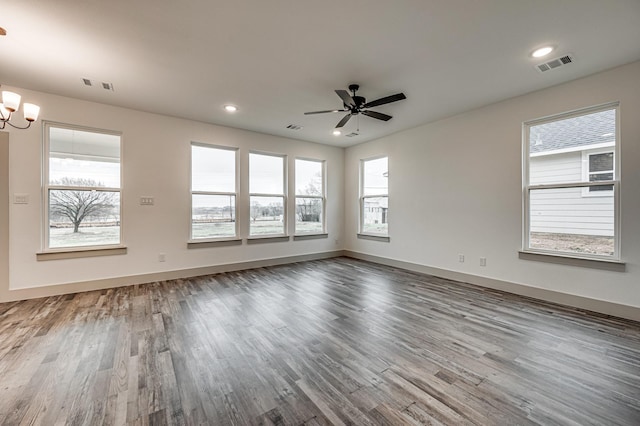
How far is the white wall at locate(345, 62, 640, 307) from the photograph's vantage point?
3.02m

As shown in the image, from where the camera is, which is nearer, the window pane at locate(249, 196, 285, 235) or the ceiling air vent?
the ceiling air vent

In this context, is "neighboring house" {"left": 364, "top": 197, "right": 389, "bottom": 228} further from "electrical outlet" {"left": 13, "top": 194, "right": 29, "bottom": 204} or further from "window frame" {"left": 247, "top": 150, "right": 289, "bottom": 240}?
"electrical outlet" {"left": 13, "top": 194, "right": 29, "bottom": 204}

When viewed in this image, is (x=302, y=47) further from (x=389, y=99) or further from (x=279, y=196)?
(x=279, y=196)

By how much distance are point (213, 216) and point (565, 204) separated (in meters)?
5.63

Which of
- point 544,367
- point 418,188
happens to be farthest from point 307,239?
point 544,367

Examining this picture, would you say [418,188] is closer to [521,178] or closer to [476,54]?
[521,178]

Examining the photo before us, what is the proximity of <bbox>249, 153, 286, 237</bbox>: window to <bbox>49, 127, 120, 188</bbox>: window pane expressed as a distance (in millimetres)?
2316

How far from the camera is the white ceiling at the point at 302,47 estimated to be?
7.17 ft

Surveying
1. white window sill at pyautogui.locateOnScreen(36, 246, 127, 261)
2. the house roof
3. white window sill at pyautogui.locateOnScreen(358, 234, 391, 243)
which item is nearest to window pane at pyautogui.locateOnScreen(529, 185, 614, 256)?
the house roof

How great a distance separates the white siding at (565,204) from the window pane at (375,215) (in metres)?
2.66

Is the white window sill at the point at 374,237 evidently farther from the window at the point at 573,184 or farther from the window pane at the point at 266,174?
the window at the point at 573,184

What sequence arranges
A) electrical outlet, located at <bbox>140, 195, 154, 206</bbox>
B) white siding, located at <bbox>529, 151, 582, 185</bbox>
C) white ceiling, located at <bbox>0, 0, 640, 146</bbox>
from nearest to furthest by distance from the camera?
white ceiling, located at <bbox>0, 0, 640, 146</bbox> → white siding, located at <bbox>529, 151, 582, 185</bbox> → electrical outlet, located at <bbox>140, 195, 154, 206</bbox>

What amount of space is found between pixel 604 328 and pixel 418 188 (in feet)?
10.3

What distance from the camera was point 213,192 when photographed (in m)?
5.17
